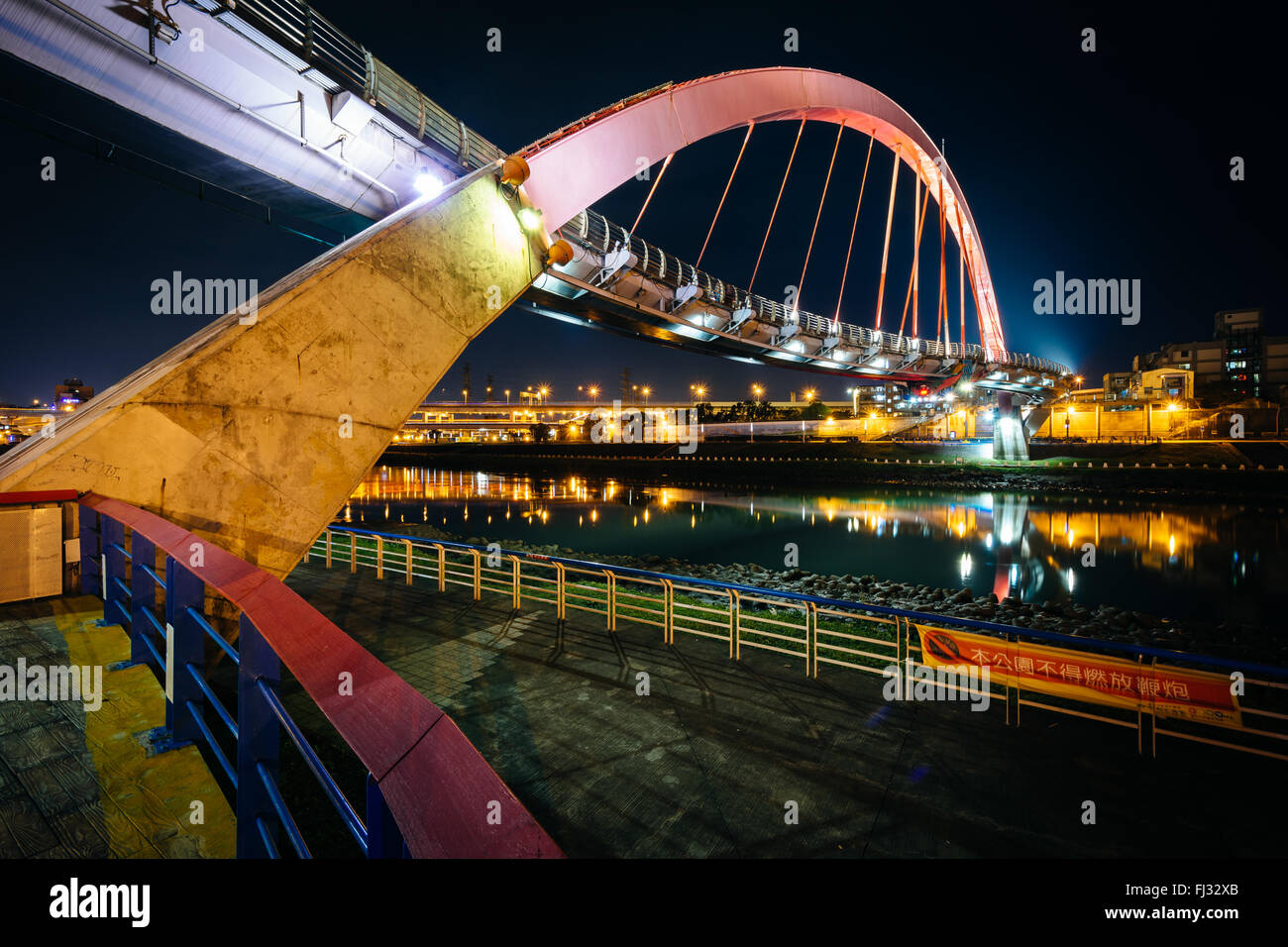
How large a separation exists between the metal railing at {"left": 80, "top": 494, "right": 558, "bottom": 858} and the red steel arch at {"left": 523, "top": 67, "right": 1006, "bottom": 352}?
7.64 metres

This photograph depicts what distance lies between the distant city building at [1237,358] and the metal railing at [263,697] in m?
112

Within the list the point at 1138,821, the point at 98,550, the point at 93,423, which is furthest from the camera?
the point at 98,550

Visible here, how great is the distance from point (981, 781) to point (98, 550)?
6730mm

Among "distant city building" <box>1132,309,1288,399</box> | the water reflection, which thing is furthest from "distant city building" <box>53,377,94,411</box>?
"distant city building" <box>1132,309,1288,399</box>

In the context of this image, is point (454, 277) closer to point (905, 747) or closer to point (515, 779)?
point (515, 779)

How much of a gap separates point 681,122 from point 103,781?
54.7ft

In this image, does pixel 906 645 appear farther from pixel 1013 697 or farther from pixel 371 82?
pixel 371 82

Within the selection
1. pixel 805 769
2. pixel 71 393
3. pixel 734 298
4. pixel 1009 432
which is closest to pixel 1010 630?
pixel 805 769

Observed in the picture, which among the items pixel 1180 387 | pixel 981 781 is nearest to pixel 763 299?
pixel 981 781

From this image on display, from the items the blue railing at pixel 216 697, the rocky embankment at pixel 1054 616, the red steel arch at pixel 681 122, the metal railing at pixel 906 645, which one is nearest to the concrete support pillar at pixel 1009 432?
the red steel arch at pixel 681 122

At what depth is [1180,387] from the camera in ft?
233

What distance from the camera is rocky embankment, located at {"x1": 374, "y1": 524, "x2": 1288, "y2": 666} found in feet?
35.8

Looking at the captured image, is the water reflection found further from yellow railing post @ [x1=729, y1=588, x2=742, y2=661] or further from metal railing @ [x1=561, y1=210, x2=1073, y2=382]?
yellow railing post @ [x1=729, y1=588, x2=742, y2=661]

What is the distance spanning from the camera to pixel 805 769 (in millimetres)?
3873
